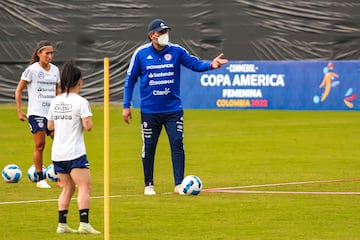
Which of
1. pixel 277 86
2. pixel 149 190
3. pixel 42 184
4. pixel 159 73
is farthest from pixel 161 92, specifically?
pixel 277 86

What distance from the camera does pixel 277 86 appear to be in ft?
119

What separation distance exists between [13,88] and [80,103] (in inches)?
1275

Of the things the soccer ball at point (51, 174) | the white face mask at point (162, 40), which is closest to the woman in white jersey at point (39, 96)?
the soccer ball at point (51, 174)

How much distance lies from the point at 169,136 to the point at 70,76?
13.3 feet

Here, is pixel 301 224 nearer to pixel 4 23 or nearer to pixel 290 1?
pixel 290 1

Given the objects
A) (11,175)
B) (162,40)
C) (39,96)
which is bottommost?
(11,175)

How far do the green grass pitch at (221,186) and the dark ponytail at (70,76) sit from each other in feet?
4.96

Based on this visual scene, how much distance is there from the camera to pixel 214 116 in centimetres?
3403

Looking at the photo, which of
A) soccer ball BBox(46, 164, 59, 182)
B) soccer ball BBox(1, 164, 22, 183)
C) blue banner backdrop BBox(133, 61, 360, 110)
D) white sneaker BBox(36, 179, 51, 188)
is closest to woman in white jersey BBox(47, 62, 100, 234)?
white sneaker BBox(36, 179, 51, 188)

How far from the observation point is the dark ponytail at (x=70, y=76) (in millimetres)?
11367

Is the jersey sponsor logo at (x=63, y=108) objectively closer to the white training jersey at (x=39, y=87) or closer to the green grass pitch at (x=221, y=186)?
the green grass pitch at (x=221, y=186)

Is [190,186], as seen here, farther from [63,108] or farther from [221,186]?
[63,108]

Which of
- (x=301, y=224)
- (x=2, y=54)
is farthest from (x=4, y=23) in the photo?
(x=301, y=224)

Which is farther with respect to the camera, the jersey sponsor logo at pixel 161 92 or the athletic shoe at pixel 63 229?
the jersey sponsor logo at pixel 161 92
